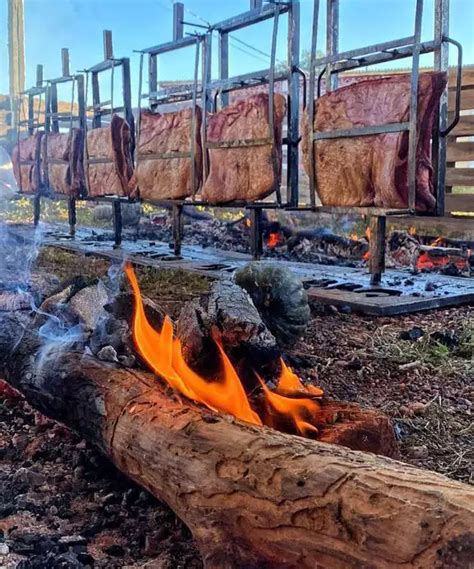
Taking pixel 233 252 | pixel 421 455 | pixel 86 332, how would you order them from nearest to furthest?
pixel 421 455 < pixel 86 332 < pixel 233 252

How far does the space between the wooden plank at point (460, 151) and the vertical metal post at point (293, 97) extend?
11.1 feet

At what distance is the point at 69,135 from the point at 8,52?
19.2 feet

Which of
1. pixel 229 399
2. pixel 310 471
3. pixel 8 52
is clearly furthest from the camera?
pixel 8 52

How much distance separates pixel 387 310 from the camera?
18.2ft

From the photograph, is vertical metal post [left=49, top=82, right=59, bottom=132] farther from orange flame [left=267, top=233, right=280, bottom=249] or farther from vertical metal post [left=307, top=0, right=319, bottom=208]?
vertical metal post [left=307, top=0, right=319, bottom=208]

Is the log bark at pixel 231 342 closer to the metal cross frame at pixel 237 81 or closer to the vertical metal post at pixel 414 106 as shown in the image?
the vertical metal post at pixel 414 106

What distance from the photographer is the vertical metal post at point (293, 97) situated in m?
7.26

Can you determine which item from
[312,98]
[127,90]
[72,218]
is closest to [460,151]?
[312,98]

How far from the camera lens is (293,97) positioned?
739 centimetres

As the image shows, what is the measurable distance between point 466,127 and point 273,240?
329cm

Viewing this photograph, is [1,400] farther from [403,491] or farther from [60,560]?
[403,491]

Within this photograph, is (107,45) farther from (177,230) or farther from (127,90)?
(177,230)

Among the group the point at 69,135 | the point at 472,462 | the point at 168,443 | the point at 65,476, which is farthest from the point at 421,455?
the point at 69,135

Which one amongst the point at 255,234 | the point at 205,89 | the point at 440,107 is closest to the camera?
the point at 440,107
